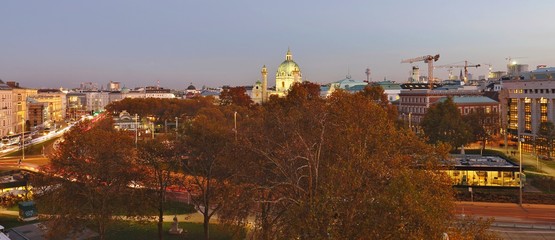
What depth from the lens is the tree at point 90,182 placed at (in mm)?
30188

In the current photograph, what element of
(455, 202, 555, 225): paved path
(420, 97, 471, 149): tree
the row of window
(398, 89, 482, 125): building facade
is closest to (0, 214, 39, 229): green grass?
(455, 202, 555, 225): paved path

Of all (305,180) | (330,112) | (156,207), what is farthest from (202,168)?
(305,180)

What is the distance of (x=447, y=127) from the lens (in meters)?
69.3

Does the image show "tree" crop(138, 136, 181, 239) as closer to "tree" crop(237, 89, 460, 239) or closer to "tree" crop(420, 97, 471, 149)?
"tree" crop(237, 89, 460, 239)

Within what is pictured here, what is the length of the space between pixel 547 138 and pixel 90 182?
6200 centimetres

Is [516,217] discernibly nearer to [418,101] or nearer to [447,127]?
[447,127]

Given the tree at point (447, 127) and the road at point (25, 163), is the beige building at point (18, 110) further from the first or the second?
the tree at point (447, 127)

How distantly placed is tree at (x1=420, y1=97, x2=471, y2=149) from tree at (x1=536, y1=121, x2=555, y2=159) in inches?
386

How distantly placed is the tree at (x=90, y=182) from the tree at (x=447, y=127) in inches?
1842

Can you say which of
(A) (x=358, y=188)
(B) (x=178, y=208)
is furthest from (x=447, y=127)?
(A) (x=358, y=188)

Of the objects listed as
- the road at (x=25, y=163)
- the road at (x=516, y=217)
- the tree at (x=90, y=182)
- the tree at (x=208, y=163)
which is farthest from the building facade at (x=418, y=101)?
the tree at (x=90, y=182)

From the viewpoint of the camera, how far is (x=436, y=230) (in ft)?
53.7

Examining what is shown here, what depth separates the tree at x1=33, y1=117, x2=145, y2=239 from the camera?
30.2 metres

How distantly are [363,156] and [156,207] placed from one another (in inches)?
694
